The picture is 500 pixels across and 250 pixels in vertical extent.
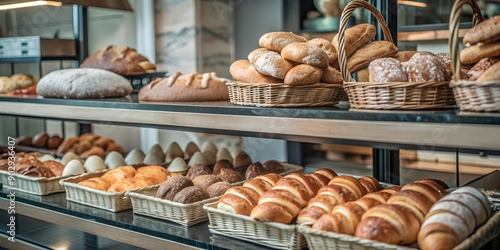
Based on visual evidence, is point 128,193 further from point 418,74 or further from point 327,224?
point 418,74

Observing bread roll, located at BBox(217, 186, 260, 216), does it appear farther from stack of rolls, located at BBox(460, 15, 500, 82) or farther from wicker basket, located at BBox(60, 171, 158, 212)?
stack of rolls, located at BBox(460, 15, 500, 82)

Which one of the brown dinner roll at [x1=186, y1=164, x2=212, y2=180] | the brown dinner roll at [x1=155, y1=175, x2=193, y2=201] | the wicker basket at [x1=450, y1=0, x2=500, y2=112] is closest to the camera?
the wicker basket at [x1=450, y1=0, x2=500, y2=112]

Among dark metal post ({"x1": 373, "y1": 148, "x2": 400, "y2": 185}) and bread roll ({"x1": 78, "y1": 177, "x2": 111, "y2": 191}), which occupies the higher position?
dark metal post ({"x1": 373, "y1": 148, "x2": 400, "y2": 185})

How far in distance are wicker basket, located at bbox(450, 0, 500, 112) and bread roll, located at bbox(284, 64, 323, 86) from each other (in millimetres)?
452

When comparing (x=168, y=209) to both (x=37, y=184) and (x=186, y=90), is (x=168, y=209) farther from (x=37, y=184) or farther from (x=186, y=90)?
(x=37, y=184)

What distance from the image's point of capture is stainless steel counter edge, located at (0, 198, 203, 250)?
1786mm

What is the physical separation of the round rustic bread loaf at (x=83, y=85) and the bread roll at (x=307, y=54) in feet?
3.51

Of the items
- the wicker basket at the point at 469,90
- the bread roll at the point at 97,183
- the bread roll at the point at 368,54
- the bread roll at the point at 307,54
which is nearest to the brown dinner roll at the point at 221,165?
the bread roll at the point at 97,183

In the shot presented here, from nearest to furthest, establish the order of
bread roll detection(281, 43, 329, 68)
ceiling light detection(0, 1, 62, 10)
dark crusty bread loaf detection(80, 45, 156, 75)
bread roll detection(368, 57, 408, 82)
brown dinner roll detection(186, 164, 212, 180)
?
bread roll detection(368, 57, 408, 82), bread roll detection(281, 43, 329, 68), brown dinner roll detection(186, 164, 212, 180), dark crusty bread loaf detection(80, 45, 156, 75), ceiling light detection(0, 1, 62, 10)

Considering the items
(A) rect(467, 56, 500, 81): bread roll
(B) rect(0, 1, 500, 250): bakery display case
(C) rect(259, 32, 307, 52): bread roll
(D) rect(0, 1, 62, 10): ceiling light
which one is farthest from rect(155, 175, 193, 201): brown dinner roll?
(D) rect(0, 1, 62, 10): ceiling light

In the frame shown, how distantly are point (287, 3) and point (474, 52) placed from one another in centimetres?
334

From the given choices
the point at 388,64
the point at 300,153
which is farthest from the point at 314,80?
the point at 300,153

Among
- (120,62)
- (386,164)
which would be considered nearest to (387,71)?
(386,164)

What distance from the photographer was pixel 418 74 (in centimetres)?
143
